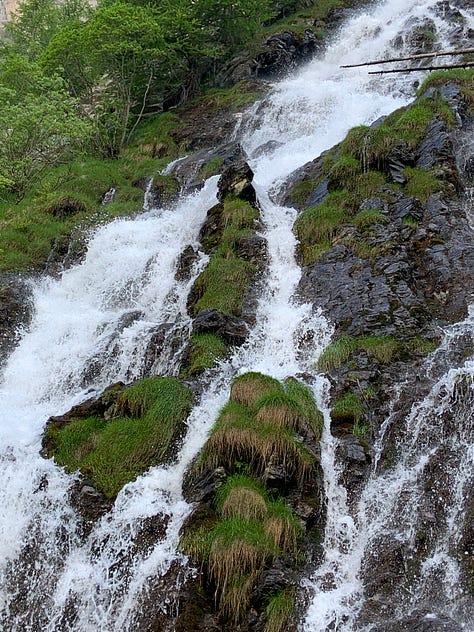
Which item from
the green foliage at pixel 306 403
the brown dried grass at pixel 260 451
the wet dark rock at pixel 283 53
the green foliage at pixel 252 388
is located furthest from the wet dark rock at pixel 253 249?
the wet dark rock at pixel 283 53

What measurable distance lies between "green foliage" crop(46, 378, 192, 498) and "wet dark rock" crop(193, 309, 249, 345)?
6.21 feet

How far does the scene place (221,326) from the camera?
1284cm

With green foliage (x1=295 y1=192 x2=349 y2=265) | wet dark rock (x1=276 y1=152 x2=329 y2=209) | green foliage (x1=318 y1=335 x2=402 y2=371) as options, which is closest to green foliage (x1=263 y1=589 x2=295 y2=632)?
green foliage (x1=318 y1=335 x2=402 y2=371)

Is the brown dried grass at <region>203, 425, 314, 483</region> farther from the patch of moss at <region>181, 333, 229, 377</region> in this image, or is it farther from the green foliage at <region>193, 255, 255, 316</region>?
the green foliage at <region>193, 255, 255, 316</region>

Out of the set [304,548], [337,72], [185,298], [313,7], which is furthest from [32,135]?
[313,7]

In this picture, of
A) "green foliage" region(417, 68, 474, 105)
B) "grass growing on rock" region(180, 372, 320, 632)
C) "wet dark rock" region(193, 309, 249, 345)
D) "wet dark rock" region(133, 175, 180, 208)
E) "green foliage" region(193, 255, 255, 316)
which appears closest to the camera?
"grass growing on rock" region(180, 372, 320, 632)

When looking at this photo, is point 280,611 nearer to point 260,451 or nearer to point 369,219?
point 260,451

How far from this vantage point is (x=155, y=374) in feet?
41.6

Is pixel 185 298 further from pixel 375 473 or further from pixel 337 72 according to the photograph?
pixel 337 72

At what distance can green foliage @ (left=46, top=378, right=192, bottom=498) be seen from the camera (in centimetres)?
992

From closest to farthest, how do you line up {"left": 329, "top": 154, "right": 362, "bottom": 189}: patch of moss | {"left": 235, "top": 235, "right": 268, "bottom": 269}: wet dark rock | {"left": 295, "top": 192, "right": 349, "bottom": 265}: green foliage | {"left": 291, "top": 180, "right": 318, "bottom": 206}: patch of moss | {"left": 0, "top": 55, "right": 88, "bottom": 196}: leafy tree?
1. {"left": 295, "top": 192, "right": 349, "bottom": 265}: green foliage
2. {"left": 235, "top": 235, "right": 268, "bottom": 269}: wet dark rock
3. {"left": 329, "top": 154, "right": 362, "bottom": 189}: patch of moss
4. {"left": 291, "top": 180, "right": 318, "bottom": 206}: patch of moss
5. {"left": 0, "top": 55, "right": 88, "bottom": 196}: leafy tree

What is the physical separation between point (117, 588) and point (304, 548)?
257 centimetres

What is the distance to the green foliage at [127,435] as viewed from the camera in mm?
9922

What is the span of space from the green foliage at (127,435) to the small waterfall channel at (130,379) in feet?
0.90
